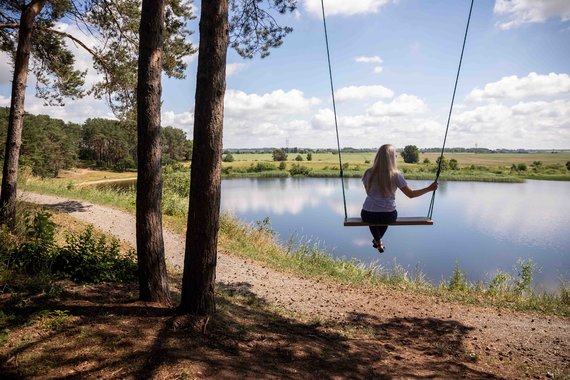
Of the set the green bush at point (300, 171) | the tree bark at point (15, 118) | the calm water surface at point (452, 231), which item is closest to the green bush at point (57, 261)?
the tree bark at point (15, 118)

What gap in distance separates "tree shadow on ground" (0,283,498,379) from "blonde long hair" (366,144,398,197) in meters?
2.04

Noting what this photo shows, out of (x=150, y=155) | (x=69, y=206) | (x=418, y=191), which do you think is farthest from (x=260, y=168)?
(x=150, y=155)

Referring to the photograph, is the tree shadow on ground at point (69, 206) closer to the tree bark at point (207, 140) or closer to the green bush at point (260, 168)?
the tree bark at point (207, 140)

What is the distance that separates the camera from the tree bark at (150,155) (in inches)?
166

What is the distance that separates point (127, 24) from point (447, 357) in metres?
9.76

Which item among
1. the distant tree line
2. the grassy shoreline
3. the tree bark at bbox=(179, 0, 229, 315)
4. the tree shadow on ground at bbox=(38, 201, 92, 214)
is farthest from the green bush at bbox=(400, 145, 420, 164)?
the distant tree line

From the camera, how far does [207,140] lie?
147 inches

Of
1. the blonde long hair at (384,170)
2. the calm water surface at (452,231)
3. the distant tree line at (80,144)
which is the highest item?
the distant tree line at (80,144)

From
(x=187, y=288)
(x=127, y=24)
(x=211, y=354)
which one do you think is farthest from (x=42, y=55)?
(x=211, y=354)

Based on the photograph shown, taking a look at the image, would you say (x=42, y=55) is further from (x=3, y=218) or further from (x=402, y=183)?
(x=402, y=183)

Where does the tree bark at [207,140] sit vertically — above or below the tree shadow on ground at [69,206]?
above

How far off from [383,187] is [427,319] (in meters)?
3.02

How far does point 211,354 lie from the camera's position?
332cm

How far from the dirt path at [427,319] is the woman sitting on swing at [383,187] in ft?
5.66
